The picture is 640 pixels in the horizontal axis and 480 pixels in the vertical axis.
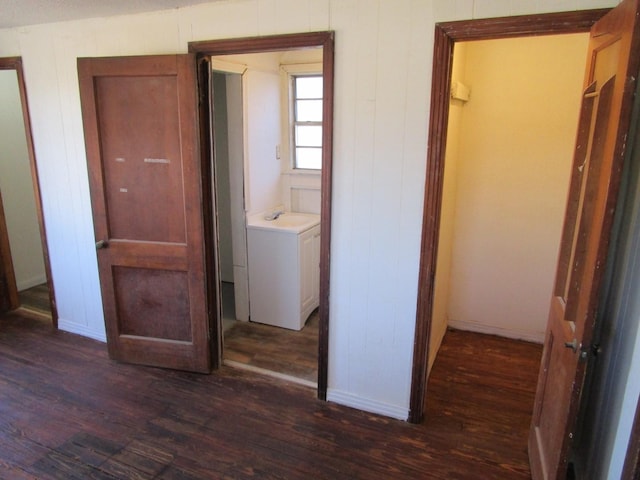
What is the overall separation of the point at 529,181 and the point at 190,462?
2.98 metres

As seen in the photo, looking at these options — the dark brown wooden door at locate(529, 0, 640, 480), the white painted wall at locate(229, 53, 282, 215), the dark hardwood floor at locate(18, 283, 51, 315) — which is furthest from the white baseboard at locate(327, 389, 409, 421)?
the dark hardwood floor at locate(18, 283, 51, 315)

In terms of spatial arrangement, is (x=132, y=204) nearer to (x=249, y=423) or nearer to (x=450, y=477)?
(x=249, y=423)

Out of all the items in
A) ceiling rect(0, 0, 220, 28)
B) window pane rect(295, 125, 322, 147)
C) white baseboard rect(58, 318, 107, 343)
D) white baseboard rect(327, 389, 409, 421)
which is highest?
ceiling rect(0, 0, 220, 28)

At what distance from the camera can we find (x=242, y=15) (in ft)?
7.81

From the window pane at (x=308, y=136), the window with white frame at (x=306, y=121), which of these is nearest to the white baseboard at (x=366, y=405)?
the window with white frame at (x=306, y=121)

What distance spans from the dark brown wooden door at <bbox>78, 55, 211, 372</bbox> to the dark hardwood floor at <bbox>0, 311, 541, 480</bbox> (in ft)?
0.98

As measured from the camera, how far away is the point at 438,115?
209 cm

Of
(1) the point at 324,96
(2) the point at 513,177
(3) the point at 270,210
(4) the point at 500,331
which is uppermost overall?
(1) the point at 324,96

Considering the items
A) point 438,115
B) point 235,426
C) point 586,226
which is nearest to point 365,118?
point 438,115

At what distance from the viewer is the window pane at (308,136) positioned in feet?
13.7

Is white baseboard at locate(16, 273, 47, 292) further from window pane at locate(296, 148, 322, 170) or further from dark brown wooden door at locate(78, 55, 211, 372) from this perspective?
window pane at locate(296, 148, 322, 170)

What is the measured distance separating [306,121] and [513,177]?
198 cm

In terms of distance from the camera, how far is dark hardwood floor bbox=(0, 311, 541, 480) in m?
2.15

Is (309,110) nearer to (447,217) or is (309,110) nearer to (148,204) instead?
(447,217)
